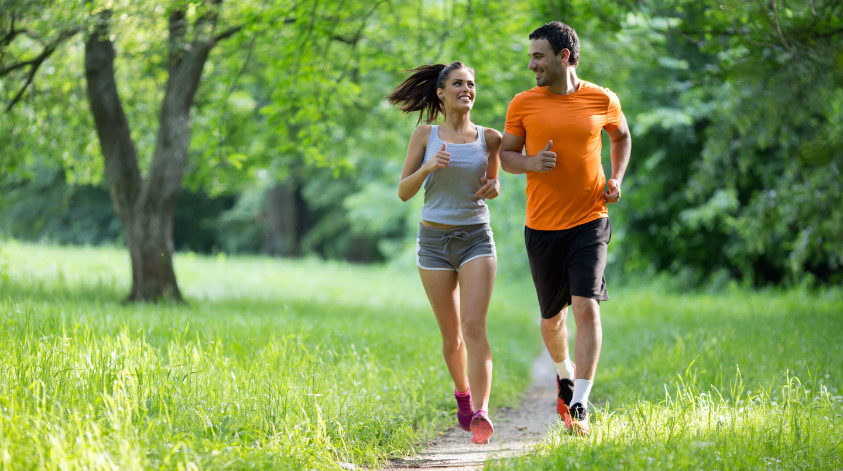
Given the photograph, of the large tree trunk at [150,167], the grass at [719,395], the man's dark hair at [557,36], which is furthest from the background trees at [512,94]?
the grass at [719,395]

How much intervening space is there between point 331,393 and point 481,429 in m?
0.95

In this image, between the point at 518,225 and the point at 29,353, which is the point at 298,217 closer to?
the point at 518,225

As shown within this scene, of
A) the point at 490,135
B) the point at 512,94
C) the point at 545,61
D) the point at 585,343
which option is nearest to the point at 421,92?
the point at 490,135

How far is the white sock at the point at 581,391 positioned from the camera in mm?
4700

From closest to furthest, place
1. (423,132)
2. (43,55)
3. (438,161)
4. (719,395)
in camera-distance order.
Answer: (438,161), (719,395), (423,132), (43,55)

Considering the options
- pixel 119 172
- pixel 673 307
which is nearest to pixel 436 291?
pixel 119 172

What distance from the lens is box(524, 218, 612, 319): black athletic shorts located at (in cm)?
485

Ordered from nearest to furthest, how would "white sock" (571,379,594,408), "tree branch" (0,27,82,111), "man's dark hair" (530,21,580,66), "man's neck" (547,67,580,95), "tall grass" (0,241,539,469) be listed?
"tall grass" (0,241,539,469) < "white sock" (571,379,594,408) < "man's dark hair" (530,21,580,66) < "man's neck" (547,67,580,95) < "tree branch" (0,27,82,111)

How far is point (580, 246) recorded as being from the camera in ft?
16.0

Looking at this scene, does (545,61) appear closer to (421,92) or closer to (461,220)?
(421,92)

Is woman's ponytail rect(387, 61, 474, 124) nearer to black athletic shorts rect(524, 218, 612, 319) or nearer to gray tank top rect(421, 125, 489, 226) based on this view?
gray tank top rect(421, 125, 489, 226)

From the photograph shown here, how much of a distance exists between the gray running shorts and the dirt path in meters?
1.13

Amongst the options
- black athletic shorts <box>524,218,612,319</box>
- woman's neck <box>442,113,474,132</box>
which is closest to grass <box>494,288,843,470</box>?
black athletic shorts <box>524,218,612,319</box>

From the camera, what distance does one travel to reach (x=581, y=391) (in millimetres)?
4742
